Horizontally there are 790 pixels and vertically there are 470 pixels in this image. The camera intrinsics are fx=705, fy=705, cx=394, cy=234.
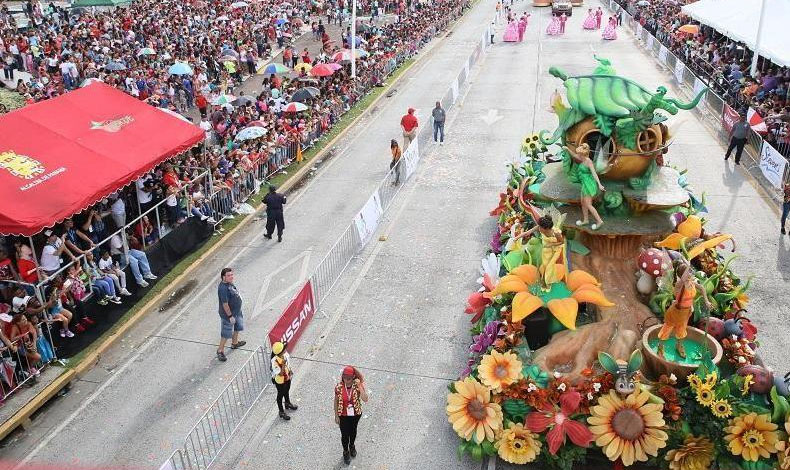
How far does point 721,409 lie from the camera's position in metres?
9.02

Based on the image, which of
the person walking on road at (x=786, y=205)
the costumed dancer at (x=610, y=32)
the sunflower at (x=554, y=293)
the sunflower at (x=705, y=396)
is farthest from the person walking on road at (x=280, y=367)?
the costumed dancer at (x=610, y=32)

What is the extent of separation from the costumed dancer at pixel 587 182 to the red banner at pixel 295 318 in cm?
497

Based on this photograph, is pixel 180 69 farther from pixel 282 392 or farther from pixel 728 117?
pixel 282 392

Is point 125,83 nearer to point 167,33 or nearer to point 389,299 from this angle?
point 167,33

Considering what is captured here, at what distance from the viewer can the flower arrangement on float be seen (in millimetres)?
9039

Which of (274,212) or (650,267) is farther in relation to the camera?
(274,212)

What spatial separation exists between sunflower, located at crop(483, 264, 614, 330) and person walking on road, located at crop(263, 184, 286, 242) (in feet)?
23.7

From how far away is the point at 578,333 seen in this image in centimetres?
1038

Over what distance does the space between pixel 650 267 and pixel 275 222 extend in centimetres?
925

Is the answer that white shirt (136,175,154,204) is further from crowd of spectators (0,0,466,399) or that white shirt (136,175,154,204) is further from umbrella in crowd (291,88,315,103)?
umbrella in crowd (291,88,315,103)

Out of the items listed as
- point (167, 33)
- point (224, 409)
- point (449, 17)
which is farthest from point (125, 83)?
point (449, 17)

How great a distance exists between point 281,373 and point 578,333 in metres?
4.39

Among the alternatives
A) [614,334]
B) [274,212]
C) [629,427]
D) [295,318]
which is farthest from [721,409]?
[274,212]

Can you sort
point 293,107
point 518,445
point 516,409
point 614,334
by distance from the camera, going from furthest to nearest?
point 293,107, point 614,334, point 516,409, point 518,445
